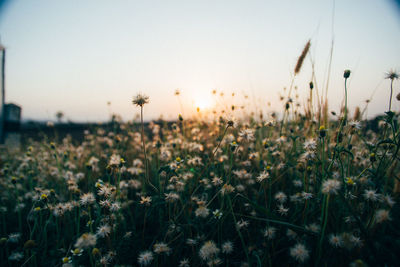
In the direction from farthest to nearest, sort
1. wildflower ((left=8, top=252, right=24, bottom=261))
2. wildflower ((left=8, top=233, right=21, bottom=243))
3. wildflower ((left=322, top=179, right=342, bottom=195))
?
1. wildflower ((left=8, top=233, right=21, bottom=243))
2. wildflower ((left=8, top=252, right=24, bottom=261))
3. wildflower ((left=322, top=179, right=342, bottom=195))

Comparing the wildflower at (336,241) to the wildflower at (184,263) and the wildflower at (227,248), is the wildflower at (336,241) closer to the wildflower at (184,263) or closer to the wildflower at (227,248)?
the wildflower at (227,248)

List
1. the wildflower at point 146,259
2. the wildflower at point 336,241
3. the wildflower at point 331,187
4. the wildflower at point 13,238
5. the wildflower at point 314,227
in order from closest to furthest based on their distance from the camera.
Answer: the wildflower at point 331,187, the wildflower at point 336,241, the wildflower at point 146,259, the wildflower at point 314,227, the wildflower at point 13,238

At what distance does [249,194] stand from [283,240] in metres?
0.63

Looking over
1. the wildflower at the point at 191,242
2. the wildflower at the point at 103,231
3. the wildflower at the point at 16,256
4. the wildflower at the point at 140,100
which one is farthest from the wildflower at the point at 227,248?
the wildflower at the point at 16,256

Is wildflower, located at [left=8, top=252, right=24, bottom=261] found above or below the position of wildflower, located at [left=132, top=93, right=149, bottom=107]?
below

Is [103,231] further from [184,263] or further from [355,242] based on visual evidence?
[355,242]

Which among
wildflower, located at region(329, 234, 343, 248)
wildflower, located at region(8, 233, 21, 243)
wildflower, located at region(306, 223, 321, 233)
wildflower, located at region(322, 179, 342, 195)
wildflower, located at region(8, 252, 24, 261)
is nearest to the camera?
wildflower, located at region(322, 179, 342, 195)

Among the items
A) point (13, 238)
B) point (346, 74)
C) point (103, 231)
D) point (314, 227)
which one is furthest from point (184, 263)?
point (346, 74)

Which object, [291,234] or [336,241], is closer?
[336,241]

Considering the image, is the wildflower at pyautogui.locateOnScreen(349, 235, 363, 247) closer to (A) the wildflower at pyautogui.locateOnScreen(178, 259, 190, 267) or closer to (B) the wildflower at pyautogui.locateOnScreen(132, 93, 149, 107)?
(A) the wildflower at pyautogui.locateOnScreen(178, 259, 190, 267)

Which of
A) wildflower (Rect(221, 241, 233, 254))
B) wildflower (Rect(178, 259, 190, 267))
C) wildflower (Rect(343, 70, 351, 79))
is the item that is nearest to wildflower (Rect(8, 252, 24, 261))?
wildflower (Rect(178, 259, 190, 267))

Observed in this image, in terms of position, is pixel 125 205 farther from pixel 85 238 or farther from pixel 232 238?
pixel 232 238

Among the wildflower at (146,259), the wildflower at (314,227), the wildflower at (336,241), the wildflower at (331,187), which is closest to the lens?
the wildflower at (331,187)

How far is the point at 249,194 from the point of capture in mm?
2139
